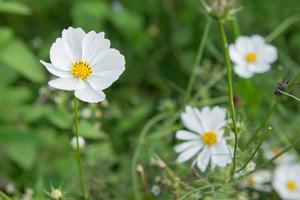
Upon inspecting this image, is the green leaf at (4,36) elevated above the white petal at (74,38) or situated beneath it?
elevated above

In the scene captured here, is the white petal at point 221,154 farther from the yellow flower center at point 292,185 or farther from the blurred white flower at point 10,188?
the blurred white flower at point 10,188

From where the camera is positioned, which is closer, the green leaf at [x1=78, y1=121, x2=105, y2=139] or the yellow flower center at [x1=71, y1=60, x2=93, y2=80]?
the yellow flower center at [x1=71, y1=60, x2=93, y2=80]

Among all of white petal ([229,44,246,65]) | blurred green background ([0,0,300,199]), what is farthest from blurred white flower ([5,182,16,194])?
white petal ([229,44,246,65])

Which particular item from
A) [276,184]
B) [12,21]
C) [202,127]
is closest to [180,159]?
[202,127]

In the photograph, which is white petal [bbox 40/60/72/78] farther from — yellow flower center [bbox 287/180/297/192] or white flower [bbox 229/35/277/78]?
yellow flower center [bbox 287/180/297/192]

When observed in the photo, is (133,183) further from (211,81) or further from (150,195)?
(211,81)

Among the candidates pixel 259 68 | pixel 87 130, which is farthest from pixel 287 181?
pixel 87 130

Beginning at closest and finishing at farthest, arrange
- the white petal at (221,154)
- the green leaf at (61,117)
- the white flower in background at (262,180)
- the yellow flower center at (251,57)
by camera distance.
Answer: the white petal at (221,154), the white flower in background at (262,180), the green leaf at (61,117), the yellow flower center at (251,57)

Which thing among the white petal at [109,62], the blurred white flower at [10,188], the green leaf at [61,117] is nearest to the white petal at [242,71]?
the green leaf at [61,117]
